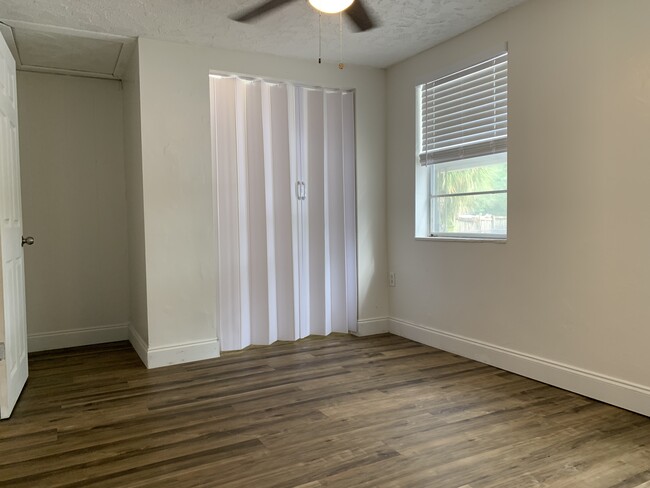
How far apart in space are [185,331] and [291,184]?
141cm

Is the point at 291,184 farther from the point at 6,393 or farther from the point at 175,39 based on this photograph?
the point at 6,393

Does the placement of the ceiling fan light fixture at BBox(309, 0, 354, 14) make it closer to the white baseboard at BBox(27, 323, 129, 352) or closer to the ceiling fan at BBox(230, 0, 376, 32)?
the ceiling fan at BBox(230, 0, 376, 32)

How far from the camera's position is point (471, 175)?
350 cm

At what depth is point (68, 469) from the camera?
1.99m

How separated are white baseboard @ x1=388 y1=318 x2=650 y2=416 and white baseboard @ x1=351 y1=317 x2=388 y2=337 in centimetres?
35

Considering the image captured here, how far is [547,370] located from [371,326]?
5.39 feet

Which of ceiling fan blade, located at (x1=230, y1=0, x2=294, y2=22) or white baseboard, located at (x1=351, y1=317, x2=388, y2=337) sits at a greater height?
ceiling fan blade, located at (x1=230, y1=0, x2=294, y2=22)

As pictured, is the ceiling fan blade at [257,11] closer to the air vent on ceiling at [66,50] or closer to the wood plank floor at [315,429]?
the air vent on ceiling at [66,50]

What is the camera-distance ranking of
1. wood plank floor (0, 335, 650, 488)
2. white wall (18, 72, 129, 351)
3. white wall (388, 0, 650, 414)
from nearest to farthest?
wood plank floor (0, 335, 650, 488), white wall (388, 0, 650, 414), white wall (18, 72, 129, 351)

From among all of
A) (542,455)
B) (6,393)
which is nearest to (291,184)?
(6,393)

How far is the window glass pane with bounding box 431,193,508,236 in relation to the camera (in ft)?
10.7

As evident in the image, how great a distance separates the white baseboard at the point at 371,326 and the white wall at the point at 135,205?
68.9 inches

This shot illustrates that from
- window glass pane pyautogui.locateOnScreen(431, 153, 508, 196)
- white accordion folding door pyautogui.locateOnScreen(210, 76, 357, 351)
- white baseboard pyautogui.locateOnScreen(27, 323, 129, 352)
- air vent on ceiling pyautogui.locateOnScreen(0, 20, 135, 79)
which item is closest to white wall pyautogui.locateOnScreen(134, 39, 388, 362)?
white accordion folding door pyautogui.locateOnScreen(210, 76, 357, 351)

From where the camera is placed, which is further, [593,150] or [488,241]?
[488,241]
